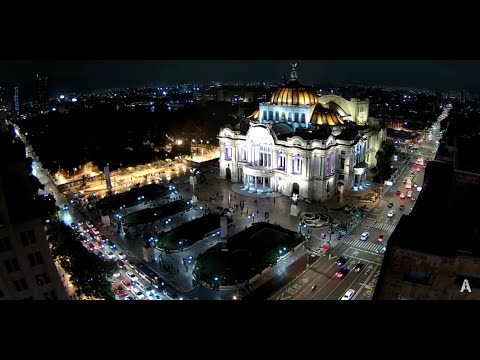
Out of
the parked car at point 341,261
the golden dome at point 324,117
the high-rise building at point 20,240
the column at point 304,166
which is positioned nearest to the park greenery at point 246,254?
the parked car at point 341,261

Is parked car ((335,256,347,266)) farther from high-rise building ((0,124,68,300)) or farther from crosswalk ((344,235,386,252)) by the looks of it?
high-rise building ((0,124,68,300))

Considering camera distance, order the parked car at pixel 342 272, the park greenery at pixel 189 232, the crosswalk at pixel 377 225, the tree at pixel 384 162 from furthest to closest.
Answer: the tree at pixel 384 162
the crosswalk at pixel 377 225
the park greenery at pixel 189 232
the parked car at pixel 342 272

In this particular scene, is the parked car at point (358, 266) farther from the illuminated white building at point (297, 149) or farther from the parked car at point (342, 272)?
the illuminated white building at point (297, 149)

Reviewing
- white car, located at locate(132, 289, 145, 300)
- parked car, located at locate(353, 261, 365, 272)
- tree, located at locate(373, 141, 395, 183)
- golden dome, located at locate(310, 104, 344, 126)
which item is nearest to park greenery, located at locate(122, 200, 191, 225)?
white car, located at locate(132, 289, 145, 300)

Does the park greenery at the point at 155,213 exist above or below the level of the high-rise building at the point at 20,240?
below

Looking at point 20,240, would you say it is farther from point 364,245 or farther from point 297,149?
point 297,149

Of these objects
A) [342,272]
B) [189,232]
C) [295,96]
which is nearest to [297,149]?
[295,96]
